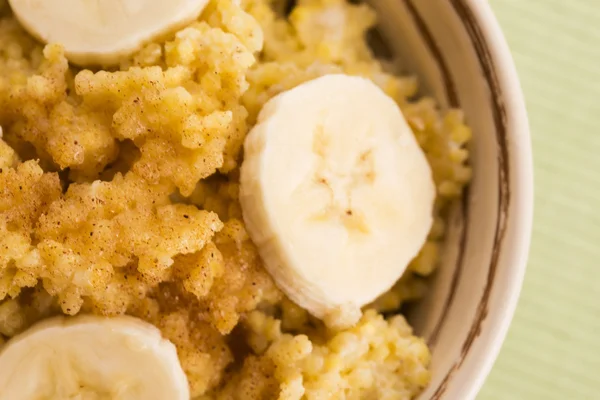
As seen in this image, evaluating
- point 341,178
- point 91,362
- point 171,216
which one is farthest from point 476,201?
point 91,362

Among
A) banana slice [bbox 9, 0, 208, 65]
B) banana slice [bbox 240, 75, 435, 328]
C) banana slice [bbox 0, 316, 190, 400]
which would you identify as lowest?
banana slice [bbox 0, 316, 190, 400]

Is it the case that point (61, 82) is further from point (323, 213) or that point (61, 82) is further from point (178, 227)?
point (323, 213)

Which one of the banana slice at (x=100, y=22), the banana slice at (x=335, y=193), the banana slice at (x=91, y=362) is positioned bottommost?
Answer: the banana slice at (x=91, y=362)

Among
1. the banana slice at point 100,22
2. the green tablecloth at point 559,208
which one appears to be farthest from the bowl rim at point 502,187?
the banana slice at point 100,22

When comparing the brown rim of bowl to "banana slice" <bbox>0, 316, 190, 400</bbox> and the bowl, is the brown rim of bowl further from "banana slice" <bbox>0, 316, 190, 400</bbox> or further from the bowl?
"banana slice" <bbox>0, 316, 190, 400</bbox>

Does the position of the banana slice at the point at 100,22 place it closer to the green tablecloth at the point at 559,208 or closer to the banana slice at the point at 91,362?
the banana slice at the point at 91,362

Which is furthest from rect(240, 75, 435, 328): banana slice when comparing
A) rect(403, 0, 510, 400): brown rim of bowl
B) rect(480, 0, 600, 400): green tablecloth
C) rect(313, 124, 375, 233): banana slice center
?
rect(480, 0, 600, 400): green tablecloth

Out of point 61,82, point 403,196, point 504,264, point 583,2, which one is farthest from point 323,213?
point 583,2
